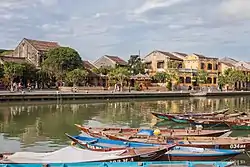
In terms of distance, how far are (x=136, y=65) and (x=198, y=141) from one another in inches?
2463

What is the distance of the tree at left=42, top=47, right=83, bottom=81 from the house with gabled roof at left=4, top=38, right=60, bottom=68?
10.7ft

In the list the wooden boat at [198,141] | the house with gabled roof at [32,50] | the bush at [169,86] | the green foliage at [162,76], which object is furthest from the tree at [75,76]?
the wooden boat at [198,141]

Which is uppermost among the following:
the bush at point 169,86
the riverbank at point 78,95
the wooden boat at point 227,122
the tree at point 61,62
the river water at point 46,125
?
the tree at point 61,62

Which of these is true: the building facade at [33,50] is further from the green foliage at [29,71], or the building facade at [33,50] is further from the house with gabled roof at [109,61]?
the house with gabled roof at [109,61]

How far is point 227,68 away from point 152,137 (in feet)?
231

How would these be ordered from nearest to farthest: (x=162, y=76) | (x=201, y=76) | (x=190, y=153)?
(x=190, y=153), (x=162, y=76), (x=201, y=76)

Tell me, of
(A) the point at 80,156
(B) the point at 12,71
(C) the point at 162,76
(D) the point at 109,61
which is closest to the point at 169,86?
(C) the point at 162,76

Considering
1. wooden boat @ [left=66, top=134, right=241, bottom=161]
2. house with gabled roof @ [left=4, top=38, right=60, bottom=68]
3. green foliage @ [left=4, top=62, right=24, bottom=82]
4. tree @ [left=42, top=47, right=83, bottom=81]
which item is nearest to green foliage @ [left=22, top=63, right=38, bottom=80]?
green foliage @ [left=4, top=62, right=24, bottom=82]

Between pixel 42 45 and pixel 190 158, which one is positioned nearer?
pixel 190 158

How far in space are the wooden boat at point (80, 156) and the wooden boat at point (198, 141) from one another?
7.56 ft

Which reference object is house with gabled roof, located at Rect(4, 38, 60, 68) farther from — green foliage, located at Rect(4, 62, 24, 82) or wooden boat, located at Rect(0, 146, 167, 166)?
Answer: wooden boat, located at Rect(0, 146, 167, 166)

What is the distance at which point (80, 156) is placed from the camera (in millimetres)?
11609

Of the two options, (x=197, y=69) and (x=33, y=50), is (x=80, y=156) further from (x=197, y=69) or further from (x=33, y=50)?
(x=197, y=69)

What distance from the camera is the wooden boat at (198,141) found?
1462cm
